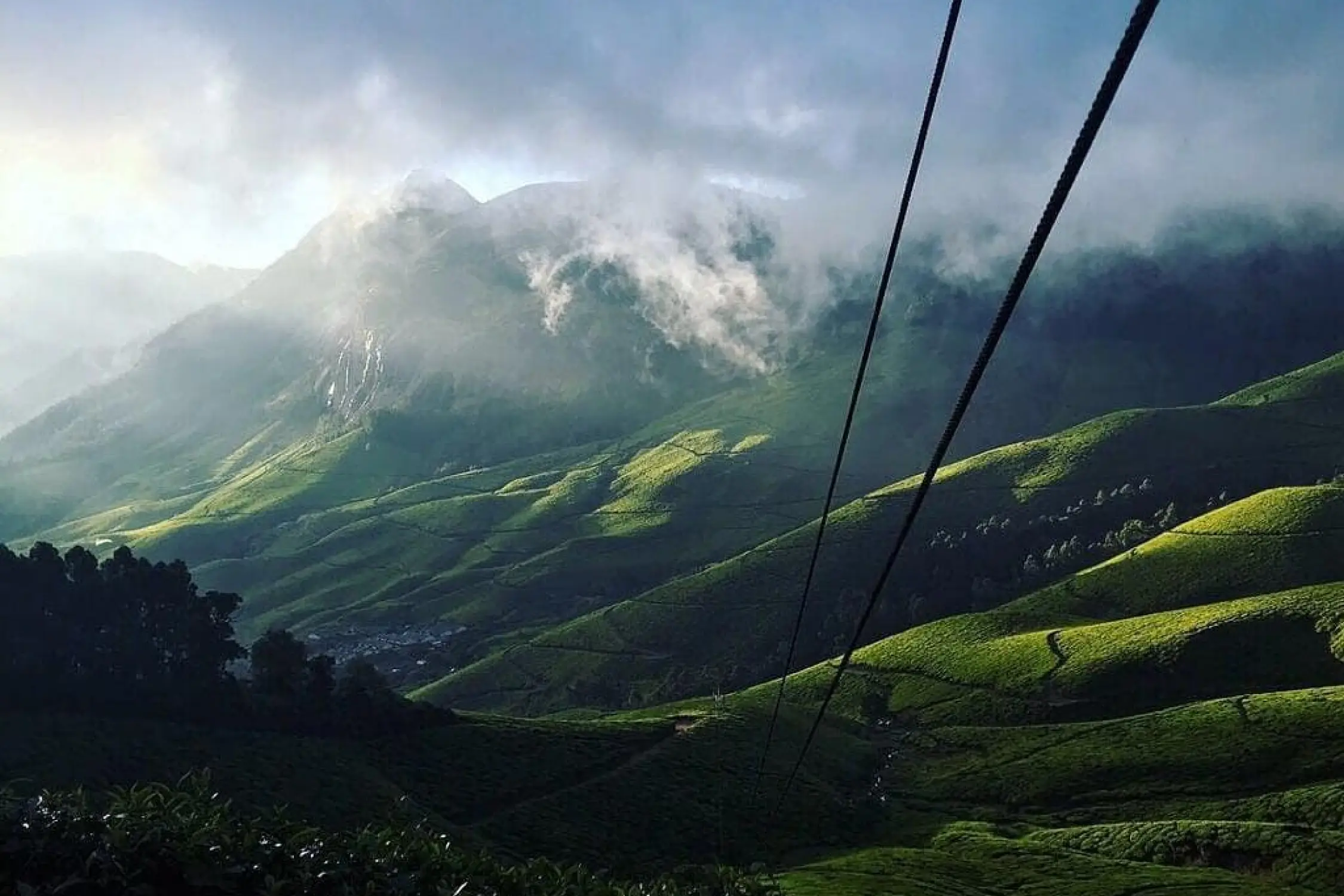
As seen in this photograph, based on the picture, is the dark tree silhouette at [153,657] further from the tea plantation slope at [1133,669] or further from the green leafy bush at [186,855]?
the green leafy bush at [186,855]

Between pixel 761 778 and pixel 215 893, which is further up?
pixel 215 893

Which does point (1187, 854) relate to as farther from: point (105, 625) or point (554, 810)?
point (105, 625)

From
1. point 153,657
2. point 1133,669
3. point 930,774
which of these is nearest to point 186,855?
point 153,657

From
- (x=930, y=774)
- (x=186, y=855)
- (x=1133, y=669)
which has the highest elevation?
(x=186, y=855)

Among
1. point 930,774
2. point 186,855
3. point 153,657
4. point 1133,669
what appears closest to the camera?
point 186,855

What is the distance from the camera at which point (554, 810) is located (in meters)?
99.3

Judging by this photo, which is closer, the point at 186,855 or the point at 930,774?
the point at 186,855

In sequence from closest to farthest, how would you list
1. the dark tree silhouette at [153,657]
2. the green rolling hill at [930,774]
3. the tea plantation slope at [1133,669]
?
1. the green rolling hill at [930,774]
2. the dark tree silhouette at [153,657]
3. the tea plantation slope at [1133,669]

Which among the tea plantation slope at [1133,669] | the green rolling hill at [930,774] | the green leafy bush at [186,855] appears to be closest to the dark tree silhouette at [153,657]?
the green rolling hill at [930,774]

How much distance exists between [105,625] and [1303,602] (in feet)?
668

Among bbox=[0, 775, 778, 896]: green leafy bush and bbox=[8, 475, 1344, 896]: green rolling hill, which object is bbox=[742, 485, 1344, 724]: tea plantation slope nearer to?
bbox=[8, 475, 1344, 896]: green rolling hill

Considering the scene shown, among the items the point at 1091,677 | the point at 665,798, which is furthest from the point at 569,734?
the point at 1091,677

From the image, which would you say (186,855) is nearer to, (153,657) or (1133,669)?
(153,657)

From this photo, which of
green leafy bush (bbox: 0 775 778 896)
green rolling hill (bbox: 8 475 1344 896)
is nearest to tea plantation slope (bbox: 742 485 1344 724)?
green rolling hill (bbox: 8 475 1344 896)
